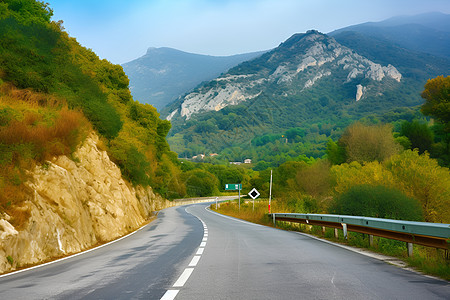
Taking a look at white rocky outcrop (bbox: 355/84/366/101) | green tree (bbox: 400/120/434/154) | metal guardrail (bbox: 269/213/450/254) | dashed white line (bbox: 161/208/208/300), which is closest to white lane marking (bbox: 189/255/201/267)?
dashed white line (bbox: 161/208/208/300)

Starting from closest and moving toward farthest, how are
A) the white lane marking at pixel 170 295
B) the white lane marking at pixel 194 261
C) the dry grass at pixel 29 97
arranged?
the white lane marking at pixel 170 295
the white lane marking at pixel 194 261
the dry grass at pixel 29 97

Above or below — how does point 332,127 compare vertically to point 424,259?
above

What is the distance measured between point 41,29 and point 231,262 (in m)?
23.3

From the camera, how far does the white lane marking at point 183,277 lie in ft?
20.4

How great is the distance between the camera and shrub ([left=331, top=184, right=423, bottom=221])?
66.4 ft

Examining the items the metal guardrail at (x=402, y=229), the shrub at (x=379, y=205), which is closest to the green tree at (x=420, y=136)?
the shrub at (x=379, y=205)

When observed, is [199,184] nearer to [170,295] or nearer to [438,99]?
[438,99]

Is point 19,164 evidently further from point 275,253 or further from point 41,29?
point 41,29

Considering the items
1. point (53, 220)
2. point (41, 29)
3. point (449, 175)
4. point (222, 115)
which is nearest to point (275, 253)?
point (53, 220)

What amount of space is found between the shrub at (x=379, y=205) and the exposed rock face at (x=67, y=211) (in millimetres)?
12772

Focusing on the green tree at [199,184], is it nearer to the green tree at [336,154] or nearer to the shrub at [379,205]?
the green tree at [336,154]

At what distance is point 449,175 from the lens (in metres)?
37.5

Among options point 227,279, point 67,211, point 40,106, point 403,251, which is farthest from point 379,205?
point 40,106

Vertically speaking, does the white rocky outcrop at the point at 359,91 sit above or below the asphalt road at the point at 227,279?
above
